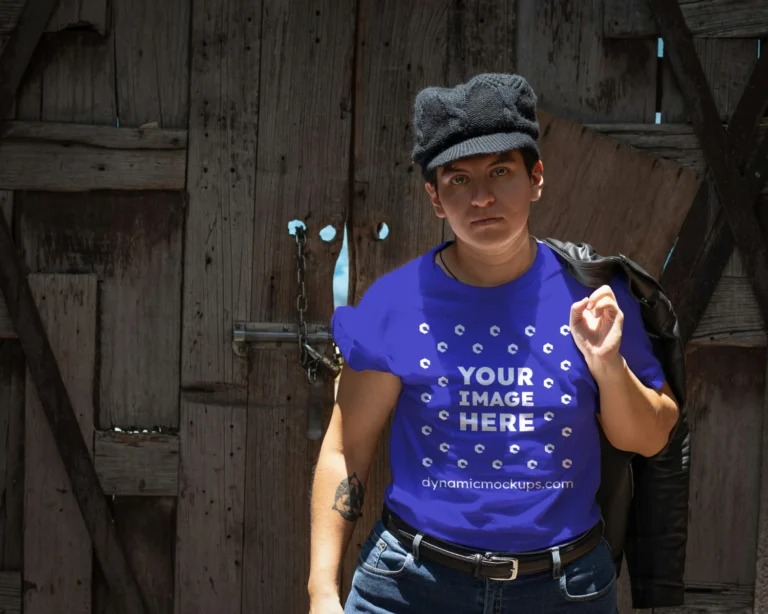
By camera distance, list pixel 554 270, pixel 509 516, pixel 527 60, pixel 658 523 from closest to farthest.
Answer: pixel 509 516, pixel 554 270, pixel 658 523, pixel 527 60

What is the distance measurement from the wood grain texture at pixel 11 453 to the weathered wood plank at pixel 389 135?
1.11m

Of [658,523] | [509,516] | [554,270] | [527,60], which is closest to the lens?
[509,516]

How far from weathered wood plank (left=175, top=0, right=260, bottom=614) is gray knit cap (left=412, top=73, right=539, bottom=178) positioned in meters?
1.08

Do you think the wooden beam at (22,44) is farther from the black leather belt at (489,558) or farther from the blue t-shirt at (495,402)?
the black leather belt at (489,558)

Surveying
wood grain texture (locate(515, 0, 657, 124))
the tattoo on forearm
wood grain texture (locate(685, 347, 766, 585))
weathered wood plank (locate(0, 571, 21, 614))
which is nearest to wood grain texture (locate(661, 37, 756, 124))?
wood grain texture (locate(515, 0, 657, 124))

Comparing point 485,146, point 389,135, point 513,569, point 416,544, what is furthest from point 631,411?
point 389,135

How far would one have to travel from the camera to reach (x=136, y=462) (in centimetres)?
309

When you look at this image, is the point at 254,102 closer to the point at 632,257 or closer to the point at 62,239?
the point at 62,239

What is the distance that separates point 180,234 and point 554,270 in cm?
138

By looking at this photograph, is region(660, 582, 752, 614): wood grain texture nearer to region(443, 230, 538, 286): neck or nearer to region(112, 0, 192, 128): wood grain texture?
region(443, 230, 538, 286): neck

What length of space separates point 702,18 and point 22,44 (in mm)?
2087

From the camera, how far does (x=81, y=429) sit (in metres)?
3.09

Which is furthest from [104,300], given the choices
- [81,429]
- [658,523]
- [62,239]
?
[658,523]

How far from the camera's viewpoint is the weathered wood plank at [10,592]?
10.3 feet
